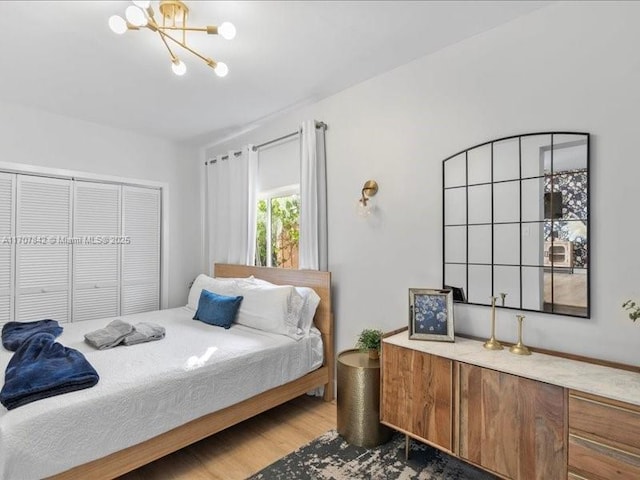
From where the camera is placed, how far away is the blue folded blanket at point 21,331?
2.36 m

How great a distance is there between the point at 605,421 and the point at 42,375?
2.55 meters

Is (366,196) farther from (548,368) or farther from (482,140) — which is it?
(548,368)

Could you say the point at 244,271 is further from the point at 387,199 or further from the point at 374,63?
the point at 374,63

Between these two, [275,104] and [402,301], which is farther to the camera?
[275,104]

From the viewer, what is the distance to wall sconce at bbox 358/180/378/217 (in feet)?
8.73

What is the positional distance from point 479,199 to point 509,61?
2.69 ft

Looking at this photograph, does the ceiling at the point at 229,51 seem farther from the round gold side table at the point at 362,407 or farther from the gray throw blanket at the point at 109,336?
the round gold side table at the point at 362,407

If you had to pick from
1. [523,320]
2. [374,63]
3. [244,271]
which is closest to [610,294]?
[523,320]

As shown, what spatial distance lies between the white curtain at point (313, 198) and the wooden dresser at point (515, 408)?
115 cm

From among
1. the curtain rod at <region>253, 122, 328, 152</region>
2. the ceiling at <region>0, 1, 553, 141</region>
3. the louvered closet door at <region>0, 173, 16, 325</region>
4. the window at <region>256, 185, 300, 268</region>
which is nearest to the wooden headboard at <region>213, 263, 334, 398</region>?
the window at <region>256, 185, 300, 268</region>

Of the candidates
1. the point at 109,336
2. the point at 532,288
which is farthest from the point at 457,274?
the point at 109,336

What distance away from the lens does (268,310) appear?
2773 mm

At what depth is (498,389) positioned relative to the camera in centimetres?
167

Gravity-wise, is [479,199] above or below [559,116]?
below
